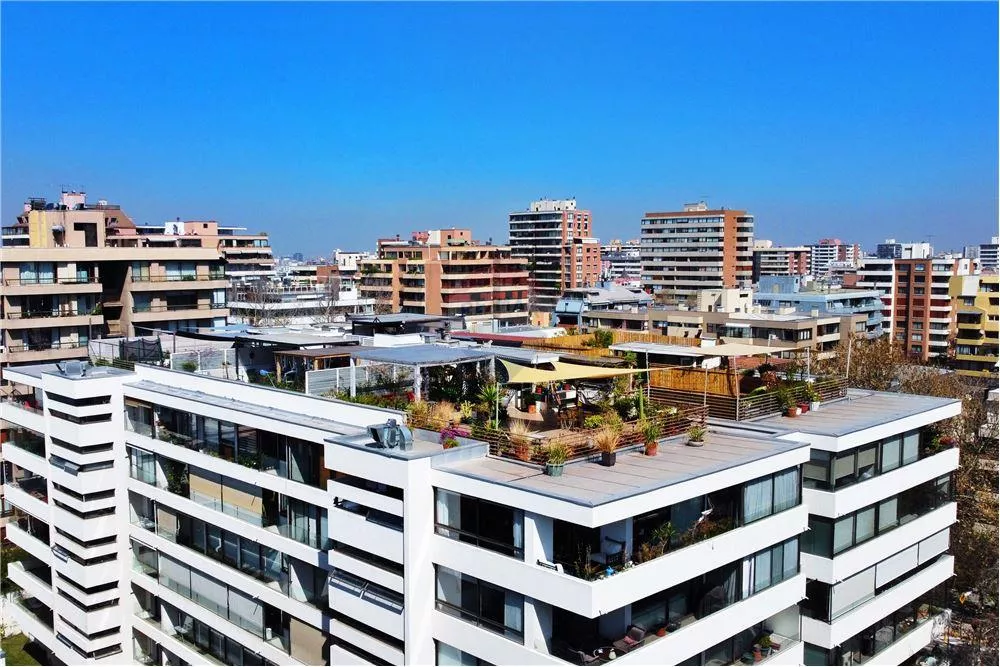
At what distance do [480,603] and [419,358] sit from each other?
7.14m

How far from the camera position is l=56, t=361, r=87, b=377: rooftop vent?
28594 millimetres

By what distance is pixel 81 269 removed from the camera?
4756cm

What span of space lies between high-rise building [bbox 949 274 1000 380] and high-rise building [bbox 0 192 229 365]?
2763 inches

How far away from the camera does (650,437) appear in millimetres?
18516

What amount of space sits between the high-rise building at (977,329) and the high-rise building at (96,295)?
230ft

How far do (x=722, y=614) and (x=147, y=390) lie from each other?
1807cm

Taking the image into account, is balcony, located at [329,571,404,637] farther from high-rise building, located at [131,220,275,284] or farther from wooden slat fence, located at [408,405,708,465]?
high-rise building, located at [131,220,275,284]

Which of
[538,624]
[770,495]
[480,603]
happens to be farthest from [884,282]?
[538,624]

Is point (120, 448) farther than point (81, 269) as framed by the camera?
No

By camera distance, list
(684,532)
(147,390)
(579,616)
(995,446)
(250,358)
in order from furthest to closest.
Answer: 1. (995,446)
2. (250,358)
3. (147,390)
4. (684,532)
5. (579,616)

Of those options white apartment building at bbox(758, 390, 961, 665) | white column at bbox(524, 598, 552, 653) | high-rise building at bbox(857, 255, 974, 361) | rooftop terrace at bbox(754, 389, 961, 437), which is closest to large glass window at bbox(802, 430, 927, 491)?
white apartment building at bbox(758, 390, 961, 665)

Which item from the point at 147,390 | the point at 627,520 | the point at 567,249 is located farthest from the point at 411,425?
the point at 567,249

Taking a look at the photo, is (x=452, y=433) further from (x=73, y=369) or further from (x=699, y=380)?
(x=73, y=369)

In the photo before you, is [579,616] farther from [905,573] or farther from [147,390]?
[147,390]
